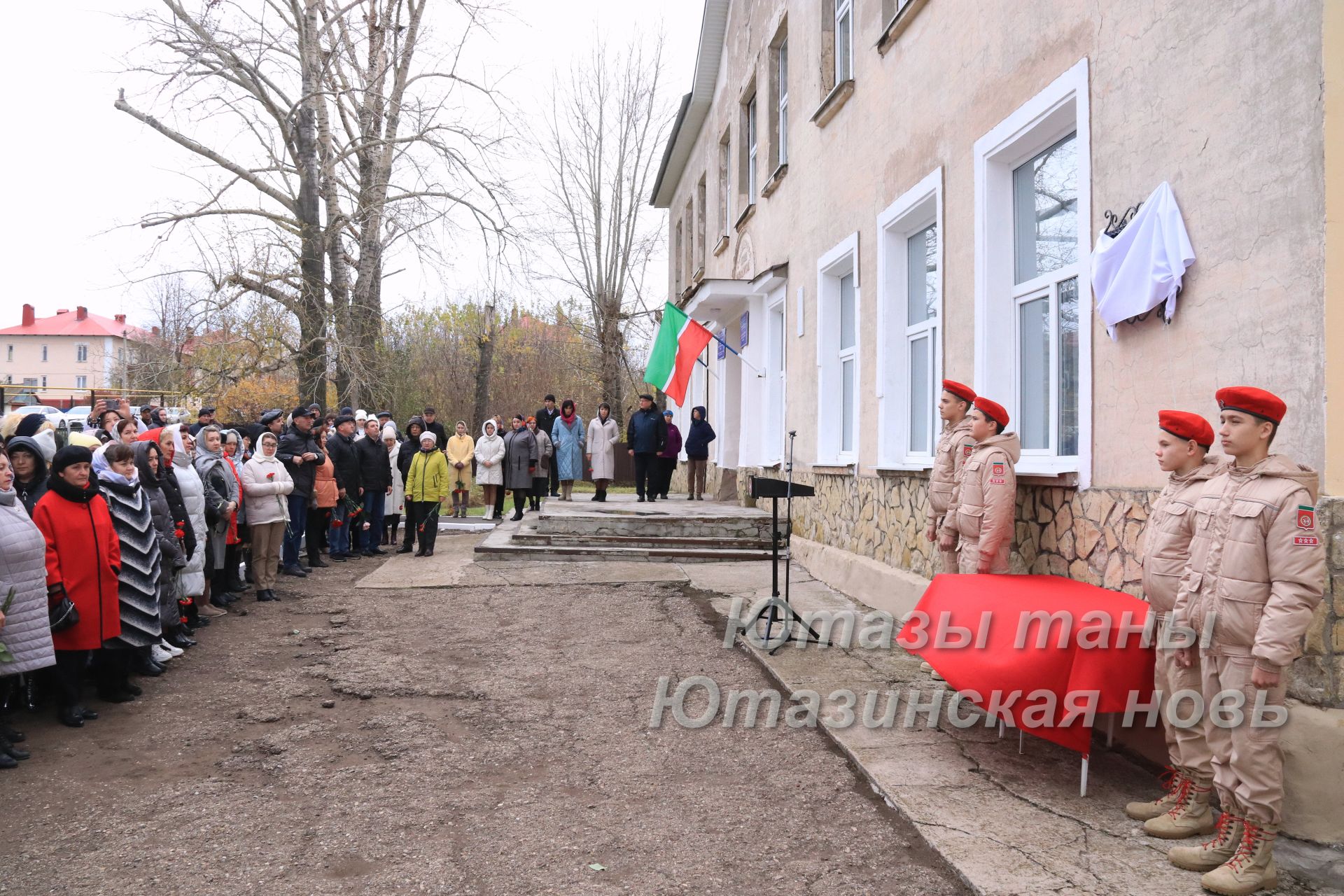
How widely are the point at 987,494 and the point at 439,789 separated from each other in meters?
3.27

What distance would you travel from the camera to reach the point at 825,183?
36.4 ft

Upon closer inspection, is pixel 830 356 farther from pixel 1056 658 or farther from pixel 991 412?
pixel 1056 658

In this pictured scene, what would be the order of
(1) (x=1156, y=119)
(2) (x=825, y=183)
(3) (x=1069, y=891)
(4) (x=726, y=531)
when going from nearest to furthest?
(3) (x=1069, y=891) → (1) (x=1156, y=119) → (2) (x=825, y=183) → (4) (x=726, y=531)

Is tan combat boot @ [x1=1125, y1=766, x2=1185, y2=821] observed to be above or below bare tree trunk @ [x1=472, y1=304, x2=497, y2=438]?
below

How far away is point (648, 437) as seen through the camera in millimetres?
15320

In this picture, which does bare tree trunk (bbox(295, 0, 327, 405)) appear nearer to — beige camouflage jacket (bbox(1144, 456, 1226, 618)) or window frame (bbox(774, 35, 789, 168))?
window frame (bbox(774, 35, 789, 168))

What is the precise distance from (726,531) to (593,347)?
24.2 meters

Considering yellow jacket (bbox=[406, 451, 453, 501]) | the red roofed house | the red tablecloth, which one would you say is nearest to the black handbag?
the red tablecloth

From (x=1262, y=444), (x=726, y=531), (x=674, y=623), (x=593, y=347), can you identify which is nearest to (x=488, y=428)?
(x=726, y=531)

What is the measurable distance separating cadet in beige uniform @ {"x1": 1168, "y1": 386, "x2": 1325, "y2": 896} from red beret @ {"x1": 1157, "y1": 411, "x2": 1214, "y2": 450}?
0.32 m

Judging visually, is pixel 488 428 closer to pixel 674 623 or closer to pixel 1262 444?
pixel 674 623

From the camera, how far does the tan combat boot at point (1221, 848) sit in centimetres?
361

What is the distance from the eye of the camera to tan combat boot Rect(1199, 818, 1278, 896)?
11.2 ft

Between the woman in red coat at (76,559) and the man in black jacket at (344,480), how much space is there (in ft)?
20.9
